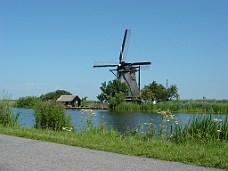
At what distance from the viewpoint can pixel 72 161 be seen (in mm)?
7375

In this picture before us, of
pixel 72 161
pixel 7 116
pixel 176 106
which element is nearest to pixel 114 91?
pixel 176 106

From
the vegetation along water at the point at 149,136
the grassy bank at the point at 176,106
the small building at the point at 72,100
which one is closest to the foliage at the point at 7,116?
the vegetation along water at the point at 149,136

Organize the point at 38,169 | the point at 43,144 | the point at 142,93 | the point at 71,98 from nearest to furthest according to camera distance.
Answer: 1. the point at 38,169
2. the point at 43,144
3. the point at 142,93
4. the point at 71,98

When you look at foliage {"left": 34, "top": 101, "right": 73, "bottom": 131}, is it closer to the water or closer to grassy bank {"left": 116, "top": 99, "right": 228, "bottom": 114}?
the water

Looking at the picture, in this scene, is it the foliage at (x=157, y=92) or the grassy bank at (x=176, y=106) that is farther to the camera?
the foliage at (x=157, y=92)

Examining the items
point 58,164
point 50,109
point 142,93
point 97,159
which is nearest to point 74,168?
point 58,164

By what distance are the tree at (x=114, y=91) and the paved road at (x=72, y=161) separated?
53897 mm

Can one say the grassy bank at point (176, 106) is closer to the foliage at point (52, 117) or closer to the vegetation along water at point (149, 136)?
the foliage at point (52, 117)

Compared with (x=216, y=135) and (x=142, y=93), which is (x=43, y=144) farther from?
(x=142, y=93)

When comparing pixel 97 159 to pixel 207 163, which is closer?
pixel 207 163

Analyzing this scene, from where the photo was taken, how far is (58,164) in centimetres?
706

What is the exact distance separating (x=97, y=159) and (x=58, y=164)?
1003mm

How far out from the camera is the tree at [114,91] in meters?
63.3

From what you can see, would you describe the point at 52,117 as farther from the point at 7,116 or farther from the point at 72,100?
the point at 72,100
